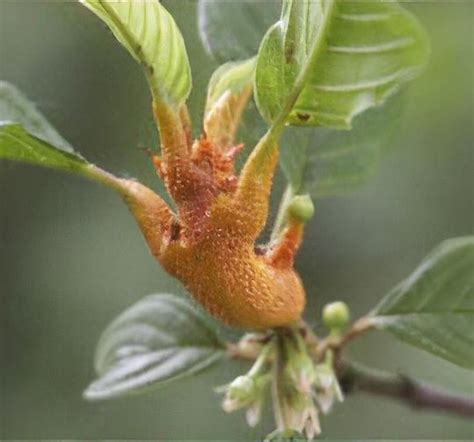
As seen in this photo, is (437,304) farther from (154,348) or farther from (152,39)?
(152,39)

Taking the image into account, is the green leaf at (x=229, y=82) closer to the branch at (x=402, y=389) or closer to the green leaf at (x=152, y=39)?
the green leaf at (x=152, y=39)

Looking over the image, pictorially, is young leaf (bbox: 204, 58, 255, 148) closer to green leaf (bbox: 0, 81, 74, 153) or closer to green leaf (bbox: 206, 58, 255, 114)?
green leaf (bbox: 206, 58, 255, 114)

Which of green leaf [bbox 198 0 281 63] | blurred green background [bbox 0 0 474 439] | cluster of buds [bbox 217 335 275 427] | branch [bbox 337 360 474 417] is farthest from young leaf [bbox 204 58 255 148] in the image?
blurred green background [bbox 0 0 474 439]

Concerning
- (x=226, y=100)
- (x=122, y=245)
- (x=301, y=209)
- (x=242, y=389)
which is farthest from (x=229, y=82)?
(x=122, y=245)

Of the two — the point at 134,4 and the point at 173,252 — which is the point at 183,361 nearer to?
the point at 173,252

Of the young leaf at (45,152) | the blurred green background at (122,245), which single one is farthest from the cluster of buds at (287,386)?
the blurred green background at (122,245)

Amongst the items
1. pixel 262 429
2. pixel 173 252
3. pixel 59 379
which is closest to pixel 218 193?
pixel 173 252

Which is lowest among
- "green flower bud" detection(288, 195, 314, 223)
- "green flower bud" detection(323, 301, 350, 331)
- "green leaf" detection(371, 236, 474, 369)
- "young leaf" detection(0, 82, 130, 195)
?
"green leaf" detection(371, 236, 474, 369)

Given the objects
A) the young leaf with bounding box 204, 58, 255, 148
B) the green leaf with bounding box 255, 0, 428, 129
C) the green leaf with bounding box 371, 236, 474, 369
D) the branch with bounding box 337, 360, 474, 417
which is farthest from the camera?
the branch with bounding box 337, 360, 474, 417
